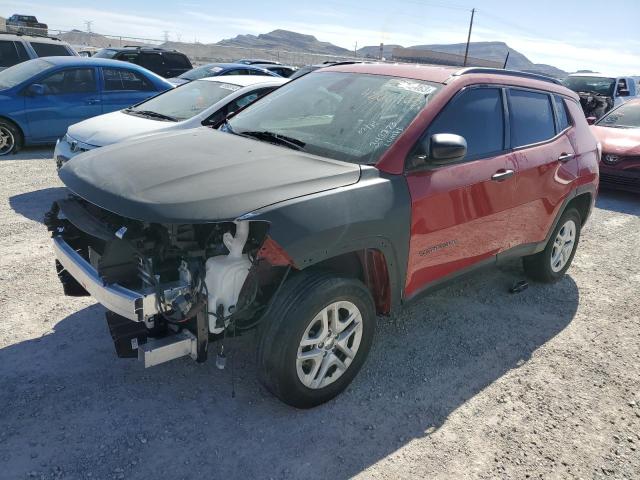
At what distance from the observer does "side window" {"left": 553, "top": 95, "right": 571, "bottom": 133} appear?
4516mm

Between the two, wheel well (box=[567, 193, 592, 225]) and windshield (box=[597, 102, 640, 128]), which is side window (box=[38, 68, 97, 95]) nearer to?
wheel well (box=[567, 193, 592, 225])

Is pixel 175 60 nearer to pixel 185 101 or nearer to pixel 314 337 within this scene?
pixel 185 101

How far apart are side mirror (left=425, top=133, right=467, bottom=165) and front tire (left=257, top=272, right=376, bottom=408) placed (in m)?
0.88

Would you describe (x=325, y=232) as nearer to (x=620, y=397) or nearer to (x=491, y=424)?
(x=491, y=424)

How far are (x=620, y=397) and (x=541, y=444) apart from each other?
88 cm

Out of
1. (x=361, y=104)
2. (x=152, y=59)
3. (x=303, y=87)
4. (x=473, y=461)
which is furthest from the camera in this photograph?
(x=152, y=59)

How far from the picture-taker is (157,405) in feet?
9.61

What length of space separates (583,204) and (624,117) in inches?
258

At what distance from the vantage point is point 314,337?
286 cm

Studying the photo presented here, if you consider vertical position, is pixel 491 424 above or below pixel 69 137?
below

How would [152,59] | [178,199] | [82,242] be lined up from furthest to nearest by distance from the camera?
[152,59]
[82,242]
[178,199]

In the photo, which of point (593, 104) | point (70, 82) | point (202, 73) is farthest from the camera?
point (593, 104)

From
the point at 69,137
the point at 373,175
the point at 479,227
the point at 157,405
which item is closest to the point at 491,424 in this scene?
the point at 479,227

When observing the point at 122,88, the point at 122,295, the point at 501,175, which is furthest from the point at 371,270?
the point at 122,88
